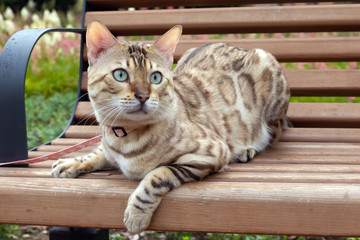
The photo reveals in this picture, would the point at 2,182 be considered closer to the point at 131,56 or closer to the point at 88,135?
the point at 131,56

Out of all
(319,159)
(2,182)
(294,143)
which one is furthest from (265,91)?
(2,182)

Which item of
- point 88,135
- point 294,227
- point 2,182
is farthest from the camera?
point 88,135

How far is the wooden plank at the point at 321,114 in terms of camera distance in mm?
2721

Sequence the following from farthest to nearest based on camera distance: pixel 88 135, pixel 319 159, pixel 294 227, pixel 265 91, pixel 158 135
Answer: pixel 88 135, pixel 265 91, pixel 319 159, pixel 158 135, pixel 294 227

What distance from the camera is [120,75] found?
5.24 ft

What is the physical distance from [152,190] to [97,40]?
A: 585 mm

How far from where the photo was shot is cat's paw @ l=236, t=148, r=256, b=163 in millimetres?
2109

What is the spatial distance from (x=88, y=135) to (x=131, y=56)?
1136 millimetres

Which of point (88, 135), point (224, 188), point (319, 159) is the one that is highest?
point (224, 188)

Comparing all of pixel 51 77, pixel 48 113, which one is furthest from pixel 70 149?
pixel 51 77

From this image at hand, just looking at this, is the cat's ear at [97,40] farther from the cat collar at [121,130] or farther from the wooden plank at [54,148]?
the wooden plank at [54,148]

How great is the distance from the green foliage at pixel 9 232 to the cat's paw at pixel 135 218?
158 centimetres

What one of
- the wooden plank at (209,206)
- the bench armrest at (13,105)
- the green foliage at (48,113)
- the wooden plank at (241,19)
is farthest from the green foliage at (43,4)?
the wooden plank at (209,206)

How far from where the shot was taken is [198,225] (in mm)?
1468
